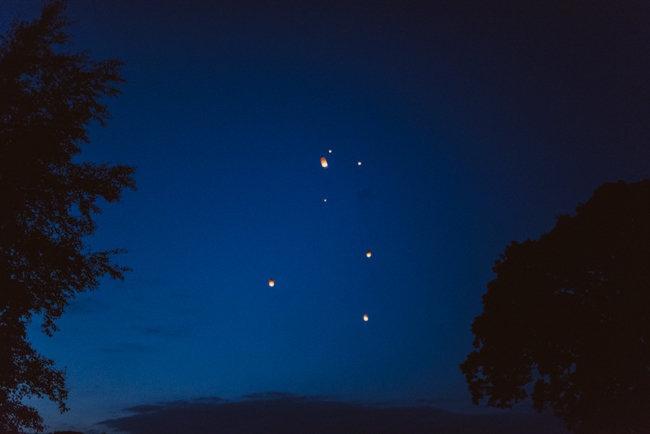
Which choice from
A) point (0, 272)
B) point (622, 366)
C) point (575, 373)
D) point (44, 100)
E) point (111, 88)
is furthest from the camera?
point (575, 373)

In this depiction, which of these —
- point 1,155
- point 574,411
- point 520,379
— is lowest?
point 574,411

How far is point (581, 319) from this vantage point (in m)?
16.8

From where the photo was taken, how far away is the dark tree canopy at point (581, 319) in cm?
1567

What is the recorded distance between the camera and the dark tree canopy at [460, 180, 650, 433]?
15.7 metres

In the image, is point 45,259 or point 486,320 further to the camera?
point 486,320

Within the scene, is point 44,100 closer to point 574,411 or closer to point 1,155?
point 1,155

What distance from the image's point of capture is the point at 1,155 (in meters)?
9.55

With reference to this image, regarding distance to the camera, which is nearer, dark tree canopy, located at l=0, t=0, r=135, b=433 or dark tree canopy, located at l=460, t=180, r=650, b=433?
dark tree canopy, located at l=0, t=0, r=135, b=433

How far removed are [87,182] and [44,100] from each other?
2.37 m

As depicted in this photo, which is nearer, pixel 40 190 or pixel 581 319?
pixel 40 190

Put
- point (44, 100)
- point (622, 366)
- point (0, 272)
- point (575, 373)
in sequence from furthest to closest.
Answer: point (575, 373), point (622, 366), point (44, 100), point (0, 272)

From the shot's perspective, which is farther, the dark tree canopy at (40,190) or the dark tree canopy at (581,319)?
the dark tree canopy at (581,319)

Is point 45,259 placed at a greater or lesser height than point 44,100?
lesser

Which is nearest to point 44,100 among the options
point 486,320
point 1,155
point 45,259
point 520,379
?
point 1,155
